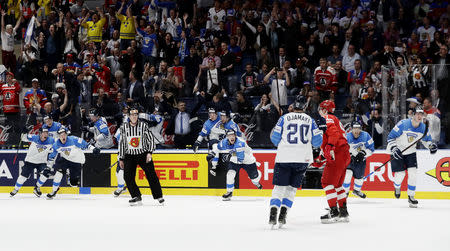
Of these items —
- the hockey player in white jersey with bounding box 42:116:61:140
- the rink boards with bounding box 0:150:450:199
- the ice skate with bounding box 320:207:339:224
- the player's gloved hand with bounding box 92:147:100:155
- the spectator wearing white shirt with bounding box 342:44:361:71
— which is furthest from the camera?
the spectator wearing white shirt with bounding box 342:44:361:71

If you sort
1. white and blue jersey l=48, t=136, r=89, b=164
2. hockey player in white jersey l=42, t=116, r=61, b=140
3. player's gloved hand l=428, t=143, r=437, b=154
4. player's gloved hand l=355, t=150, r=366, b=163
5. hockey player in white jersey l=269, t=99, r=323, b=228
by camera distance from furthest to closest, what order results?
hockey player in white jersey l=42, t=116, r=61, b=140, white and blue jersey l=48, t=136, r=89, b=164, player's gloved hand l=355, t=150, r=366, b=163, player's gloved hand l=428, t=143, r=437, b=154, hockey player in white jersey l=269, t=99, r=323, b=228

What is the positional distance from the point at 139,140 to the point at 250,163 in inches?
93.3

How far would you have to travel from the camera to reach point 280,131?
9.01 metres

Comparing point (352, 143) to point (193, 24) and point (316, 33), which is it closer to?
point (316, 33)

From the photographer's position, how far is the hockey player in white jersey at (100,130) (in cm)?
1474

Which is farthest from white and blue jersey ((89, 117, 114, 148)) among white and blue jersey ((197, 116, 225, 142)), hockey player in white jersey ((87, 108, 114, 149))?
white and blue jersey ((197, 116, 225, 142))

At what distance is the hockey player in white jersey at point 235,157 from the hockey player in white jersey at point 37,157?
3520 mm

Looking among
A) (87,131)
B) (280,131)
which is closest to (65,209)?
(87,131)

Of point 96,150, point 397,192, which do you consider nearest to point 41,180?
point 96,150

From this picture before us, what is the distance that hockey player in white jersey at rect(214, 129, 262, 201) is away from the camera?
13344 mm

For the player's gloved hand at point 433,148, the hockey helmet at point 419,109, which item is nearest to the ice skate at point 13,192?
the hockey helmet at point 419,109

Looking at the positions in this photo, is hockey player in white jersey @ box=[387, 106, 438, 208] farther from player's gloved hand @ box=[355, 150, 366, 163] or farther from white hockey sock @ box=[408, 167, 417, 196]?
player's gloved hand @ box=[355, 150, 366, 163]

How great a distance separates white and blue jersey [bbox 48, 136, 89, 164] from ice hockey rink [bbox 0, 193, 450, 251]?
1090 millimetres

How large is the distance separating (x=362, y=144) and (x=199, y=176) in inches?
137
